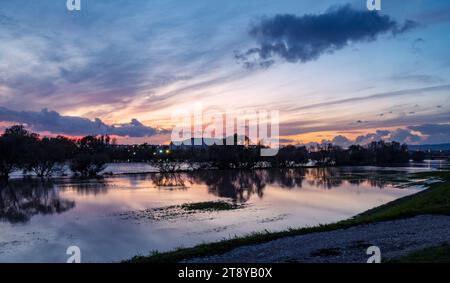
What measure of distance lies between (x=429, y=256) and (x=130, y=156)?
624 feet

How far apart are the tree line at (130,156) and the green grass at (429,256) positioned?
8018 cm

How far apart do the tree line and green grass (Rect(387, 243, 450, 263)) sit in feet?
263

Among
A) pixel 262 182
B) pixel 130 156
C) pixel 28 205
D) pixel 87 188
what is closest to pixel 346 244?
pixel 28 205

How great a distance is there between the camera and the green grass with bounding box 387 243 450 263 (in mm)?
11198

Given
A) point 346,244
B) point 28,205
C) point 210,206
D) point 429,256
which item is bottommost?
point 28,205

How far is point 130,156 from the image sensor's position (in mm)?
194375

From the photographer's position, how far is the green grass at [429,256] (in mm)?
11198

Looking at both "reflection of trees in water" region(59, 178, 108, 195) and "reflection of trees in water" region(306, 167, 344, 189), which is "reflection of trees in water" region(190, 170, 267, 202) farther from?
"reflection of trees in water" region(59, 178, 108, 195)

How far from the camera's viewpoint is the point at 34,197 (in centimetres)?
4541

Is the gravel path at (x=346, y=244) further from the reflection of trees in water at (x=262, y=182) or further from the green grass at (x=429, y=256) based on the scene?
the reflection of trees in water at (x=262, y=182)

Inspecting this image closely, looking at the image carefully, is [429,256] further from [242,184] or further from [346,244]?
[242,184]

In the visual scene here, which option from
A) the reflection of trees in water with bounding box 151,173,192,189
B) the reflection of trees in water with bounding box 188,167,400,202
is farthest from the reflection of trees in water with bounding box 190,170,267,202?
the reflection of trees in water with bounding box 151,173,192,189
